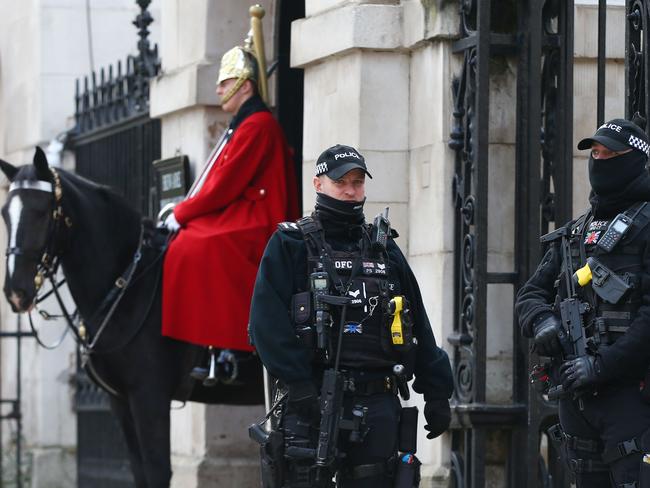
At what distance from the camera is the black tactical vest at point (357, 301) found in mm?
6719

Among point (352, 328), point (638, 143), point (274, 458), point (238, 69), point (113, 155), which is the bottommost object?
point (274, 458)

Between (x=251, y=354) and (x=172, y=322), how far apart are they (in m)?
0.54

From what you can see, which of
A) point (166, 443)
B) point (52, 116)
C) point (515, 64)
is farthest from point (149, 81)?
point (515, 64)

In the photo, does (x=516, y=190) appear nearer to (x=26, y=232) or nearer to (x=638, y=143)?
(x=638, y=143)

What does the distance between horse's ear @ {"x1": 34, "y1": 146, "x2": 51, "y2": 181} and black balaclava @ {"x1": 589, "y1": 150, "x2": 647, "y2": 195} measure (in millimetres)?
4039

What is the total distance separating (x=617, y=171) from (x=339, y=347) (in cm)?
121

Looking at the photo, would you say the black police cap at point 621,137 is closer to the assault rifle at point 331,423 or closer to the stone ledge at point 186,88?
the assault rifle at point 331,423

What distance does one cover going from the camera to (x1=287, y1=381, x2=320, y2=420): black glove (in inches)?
258

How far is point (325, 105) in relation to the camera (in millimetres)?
9570

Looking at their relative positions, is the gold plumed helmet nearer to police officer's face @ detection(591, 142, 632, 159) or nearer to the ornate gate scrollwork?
the ornate gate scrollwork

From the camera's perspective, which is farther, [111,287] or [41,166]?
[111,287]

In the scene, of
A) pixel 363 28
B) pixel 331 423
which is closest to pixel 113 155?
pixel 363 28

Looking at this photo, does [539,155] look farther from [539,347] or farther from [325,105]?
[539,347]

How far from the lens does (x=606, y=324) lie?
6.33 metres
